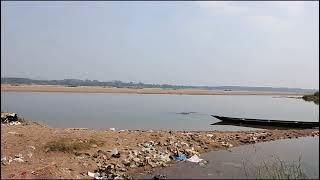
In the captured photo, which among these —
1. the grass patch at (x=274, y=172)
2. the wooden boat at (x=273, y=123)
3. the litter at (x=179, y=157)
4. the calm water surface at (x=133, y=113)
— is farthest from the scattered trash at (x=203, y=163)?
the wooden boat at (x=273, y=123)

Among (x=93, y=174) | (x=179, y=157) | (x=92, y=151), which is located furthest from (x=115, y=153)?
(x=179, y=157)

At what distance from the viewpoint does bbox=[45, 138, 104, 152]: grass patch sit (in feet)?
42.9

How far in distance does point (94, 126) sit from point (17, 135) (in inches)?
416

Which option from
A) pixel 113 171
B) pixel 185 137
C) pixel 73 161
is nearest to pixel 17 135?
pixel 73 161

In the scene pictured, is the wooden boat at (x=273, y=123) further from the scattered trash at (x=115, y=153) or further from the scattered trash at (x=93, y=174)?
the scattered trash at (x=93, y=174)

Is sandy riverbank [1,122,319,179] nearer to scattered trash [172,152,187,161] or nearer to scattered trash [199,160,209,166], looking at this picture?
scattered trash [172,152,187,161]

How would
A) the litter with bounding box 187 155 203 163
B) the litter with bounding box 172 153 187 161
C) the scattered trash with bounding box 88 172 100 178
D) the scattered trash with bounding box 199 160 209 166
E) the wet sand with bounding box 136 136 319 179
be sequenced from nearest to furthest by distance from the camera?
the scattered trash with bounding box 88 172 100 178, the wet sand with bounding box 136 136 319 179, the scattered trash with bounding box 199 160 209 166, the litter with bounding box 187 155 203 163, the litter with bounding box 172 153 187 161

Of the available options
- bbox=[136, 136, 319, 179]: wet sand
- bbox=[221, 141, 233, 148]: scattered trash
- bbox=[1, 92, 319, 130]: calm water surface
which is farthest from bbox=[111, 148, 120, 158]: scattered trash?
bbox=[221, 141, 233, 148]: scattered trash

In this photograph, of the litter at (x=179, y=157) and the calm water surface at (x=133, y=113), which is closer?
the litter at (x=179, y=157)

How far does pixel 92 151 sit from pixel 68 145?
0.81 metres

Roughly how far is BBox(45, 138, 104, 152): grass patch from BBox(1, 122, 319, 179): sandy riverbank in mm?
33

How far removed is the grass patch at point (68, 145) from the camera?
13089 millimetres

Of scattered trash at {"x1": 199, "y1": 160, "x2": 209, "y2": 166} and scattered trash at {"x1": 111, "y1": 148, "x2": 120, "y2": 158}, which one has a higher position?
scattered trash at {"x1": 111, "y1": 148, "x2": 120, "y2": 158}

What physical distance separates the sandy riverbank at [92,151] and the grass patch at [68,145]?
33 mm
